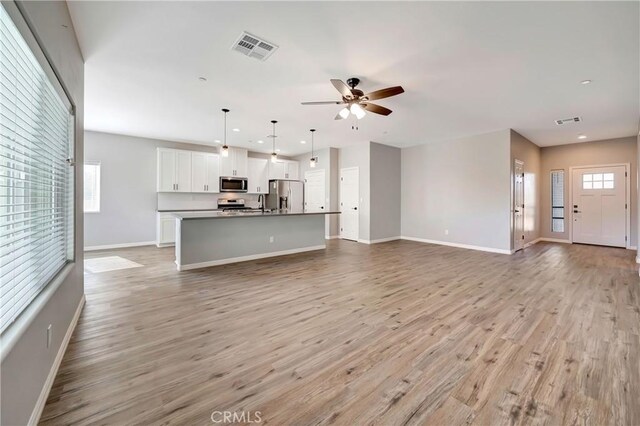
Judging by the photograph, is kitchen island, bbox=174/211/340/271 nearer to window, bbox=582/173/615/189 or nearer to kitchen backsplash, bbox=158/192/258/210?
kitchen backsplash, bbox=158/192/258/210

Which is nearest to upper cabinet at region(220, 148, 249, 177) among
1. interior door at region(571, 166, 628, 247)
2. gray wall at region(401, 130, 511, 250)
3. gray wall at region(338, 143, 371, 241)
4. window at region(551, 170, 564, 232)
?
gray wall at region(338, 143, 371, 241)

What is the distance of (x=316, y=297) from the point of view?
3396 mm

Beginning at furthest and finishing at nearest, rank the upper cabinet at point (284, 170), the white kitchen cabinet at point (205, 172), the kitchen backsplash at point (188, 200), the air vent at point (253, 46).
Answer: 1. the upper cabinet at point (284, 170)
2. the white kitchen cabinet at point (205, 172)
3. the kitchen backsplash at point (188, 200)
4. the air vent at point (253, 46)

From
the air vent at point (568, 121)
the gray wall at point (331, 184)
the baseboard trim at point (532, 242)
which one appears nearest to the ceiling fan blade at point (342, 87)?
the air vent at point (568, 121)

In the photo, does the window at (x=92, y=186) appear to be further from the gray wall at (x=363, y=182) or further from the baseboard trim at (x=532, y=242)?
the baseboard trim at (x=532, y=242)

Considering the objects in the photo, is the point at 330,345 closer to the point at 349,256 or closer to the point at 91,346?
the point at 91,346

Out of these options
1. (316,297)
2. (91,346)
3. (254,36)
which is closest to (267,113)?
(254,36)

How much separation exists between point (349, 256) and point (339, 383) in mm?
4051

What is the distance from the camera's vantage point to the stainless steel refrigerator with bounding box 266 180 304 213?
8680 mm

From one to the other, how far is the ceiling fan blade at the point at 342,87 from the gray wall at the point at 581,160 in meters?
7.50

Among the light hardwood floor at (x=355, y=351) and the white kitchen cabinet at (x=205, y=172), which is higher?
the white kitchen cabinet at (x=205, y=172)

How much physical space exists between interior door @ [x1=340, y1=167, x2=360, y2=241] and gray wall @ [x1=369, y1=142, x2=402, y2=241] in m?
0.47

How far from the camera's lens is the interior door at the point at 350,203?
7875 mm

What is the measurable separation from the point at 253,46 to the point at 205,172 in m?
5.52
